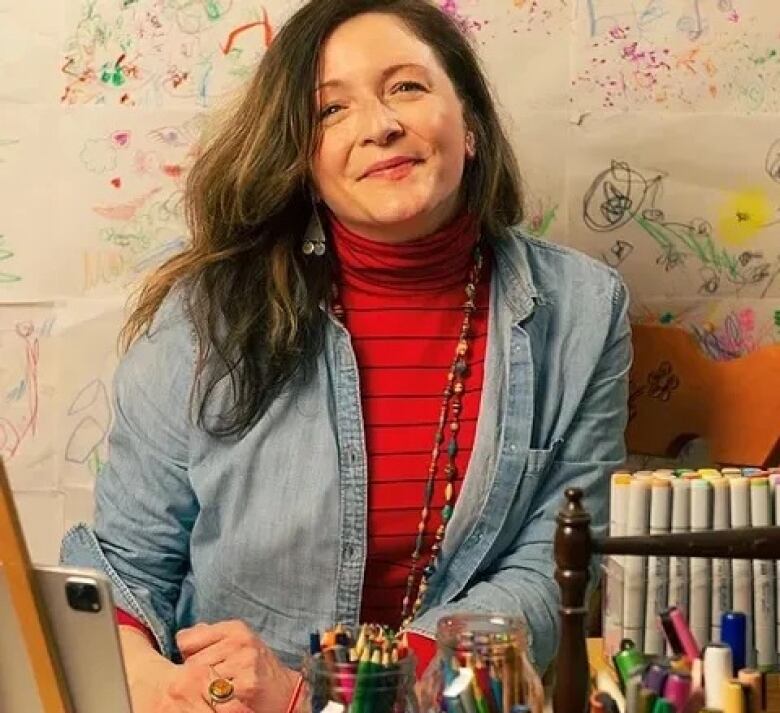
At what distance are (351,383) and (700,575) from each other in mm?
399

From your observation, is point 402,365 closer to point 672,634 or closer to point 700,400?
point 700,400

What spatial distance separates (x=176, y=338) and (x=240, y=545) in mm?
221

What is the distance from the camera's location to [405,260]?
4.30ft

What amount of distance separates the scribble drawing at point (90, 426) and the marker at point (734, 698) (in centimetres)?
100

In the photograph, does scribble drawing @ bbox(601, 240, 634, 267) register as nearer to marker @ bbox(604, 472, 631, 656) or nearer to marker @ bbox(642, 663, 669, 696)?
marker @ bbox(604, 472, 631, 656)

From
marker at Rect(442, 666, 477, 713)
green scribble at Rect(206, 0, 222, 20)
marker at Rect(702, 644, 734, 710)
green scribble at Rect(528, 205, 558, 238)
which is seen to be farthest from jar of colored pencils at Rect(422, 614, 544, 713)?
green scribble at Rect(206, 0, 222, 20)

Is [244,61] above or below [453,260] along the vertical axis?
above

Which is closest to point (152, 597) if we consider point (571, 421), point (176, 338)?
point (176, 338)

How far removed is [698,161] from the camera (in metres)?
1.54

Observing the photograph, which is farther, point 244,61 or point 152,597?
point 244,61

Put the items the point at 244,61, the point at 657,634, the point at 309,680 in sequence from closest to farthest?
the point at 309,680 < the point at 657,634 < the point at 244,61

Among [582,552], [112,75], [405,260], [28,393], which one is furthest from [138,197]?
[582,552]

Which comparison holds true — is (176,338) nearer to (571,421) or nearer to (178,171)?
(178,171)

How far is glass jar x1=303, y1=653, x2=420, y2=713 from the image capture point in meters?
0.77
